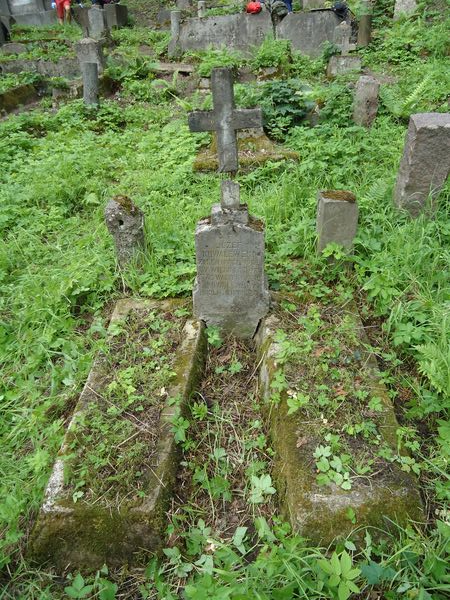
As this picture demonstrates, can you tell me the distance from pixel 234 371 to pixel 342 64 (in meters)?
7.86

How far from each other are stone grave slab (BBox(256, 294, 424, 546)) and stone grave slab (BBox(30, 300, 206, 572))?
588 millimetres

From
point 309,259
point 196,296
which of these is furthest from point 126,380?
point 309,259

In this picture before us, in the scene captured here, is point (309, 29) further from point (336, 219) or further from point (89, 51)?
point (336, 219)

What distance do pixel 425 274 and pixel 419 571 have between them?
6.60ft

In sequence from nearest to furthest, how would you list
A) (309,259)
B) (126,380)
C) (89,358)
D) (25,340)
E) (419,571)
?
(419,571)
(126,380)
(89,358)
(25,340)
(309,259)

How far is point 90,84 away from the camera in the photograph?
26.0 feet

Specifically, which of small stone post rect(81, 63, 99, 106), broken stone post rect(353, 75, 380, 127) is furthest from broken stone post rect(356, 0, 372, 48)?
small stone post rect(81, 63, 99, 106)

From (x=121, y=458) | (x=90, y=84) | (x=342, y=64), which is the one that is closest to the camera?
(x=121, y=458)

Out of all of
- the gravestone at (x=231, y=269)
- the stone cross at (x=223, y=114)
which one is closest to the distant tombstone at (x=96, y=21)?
the stone cross at (x=223, y=114)

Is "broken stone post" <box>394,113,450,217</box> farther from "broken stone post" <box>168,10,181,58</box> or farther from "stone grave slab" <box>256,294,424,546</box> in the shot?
"broken stone post" <box>168,10,181,58</box>

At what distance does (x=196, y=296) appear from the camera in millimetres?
3098

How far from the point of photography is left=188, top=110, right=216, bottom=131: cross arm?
3764 mm

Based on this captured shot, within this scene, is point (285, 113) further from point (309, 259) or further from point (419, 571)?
point (419, 571)

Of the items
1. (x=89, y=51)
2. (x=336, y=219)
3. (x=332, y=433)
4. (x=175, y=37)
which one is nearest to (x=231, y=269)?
(x=336, y=219)
